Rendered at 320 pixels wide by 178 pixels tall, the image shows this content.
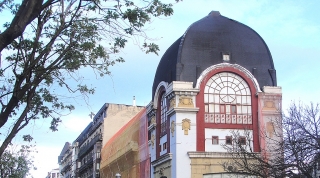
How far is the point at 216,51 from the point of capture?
3969 cm

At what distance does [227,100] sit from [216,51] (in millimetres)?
3781

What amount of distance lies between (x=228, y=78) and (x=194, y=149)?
19.6 ft

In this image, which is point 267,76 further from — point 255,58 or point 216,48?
point 216,48

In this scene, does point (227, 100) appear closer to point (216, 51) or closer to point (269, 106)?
point (269, 106)

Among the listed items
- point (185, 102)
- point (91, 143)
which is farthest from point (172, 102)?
point (91, 143)

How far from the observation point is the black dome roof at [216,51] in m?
39.2

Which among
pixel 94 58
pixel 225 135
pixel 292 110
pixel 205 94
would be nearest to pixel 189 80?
pixel 205 94

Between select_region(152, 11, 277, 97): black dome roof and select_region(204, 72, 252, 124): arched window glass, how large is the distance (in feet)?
3.83

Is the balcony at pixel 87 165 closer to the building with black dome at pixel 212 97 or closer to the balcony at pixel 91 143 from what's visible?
the balcony at pixel 91 143

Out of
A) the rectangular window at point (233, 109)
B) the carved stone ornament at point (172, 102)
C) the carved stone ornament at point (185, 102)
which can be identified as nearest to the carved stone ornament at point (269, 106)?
the rectangular window at point (233, 109)

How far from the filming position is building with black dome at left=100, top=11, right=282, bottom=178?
37625 millimetres

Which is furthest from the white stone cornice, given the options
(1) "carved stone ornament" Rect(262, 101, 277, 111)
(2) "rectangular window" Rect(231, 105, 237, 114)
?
(2) "rectangular window" Rect(231, 105, 237, 114)

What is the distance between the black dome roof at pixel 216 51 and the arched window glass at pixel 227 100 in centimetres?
117

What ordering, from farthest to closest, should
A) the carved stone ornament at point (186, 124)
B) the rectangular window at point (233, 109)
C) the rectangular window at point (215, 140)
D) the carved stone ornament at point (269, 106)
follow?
1. the carved stone ornament at point (269, 106)
2. the rectangular window at point (233, 109)
3. the rectangular window at point (215, 140)
4. the carved stone ornament at point (186, 124)
